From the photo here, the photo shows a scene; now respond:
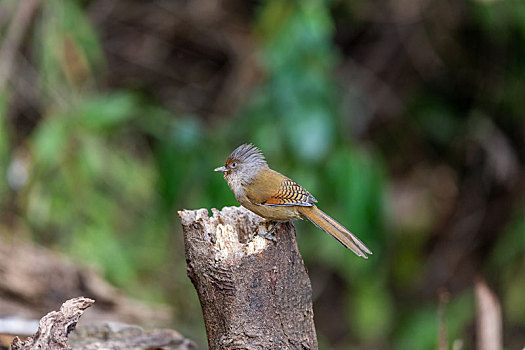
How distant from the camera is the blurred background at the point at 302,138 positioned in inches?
198

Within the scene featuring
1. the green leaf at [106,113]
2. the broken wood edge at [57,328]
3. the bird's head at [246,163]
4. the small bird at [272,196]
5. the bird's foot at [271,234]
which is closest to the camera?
the broken wood edge at [57,328]

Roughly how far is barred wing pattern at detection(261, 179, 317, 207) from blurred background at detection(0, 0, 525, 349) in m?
1.25

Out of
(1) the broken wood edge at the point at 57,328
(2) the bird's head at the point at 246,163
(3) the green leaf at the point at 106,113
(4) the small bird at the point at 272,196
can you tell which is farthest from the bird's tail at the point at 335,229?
(3) the green leaf at the point at 106,113

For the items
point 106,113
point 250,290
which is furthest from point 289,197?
point 106,113

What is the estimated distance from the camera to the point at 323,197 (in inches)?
206

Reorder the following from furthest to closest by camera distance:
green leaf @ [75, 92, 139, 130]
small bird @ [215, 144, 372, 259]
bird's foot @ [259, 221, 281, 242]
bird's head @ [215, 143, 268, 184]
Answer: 1. green leaf @ [75, 92, 139, 130]
2. bird's head @ [215, 143, 268, 184]
3. small bird @ [215, 144, 372, 259]
4. bird's foot @ [259, 221, 281, 242]

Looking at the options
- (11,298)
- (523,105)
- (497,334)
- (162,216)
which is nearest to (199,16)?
(162,216)

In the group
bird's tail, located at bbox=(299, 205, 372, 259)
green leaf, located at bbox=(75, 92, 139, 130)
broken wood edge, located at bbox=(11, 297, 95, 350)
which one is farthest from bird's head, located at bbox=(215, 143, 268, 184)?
green leaf, located at bbox=(75, 92, 139, 130)

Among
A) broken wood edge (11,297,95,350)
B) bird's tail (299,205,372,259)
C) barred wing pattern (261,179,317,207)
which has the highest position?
barred wing pattern (261,179,317,207)

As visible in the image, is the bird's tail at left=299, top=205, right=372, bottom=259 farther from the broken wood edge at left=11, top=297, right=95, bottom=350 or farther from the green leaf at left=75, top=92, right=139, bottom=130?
the green leaf at left=75, top=92, right=139, bottom=130

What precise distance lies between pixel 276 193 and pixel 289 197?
2.4 inches

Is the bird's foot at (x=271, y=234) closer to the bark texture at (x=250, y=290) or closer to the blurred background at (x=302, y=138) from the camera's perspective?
the bark texture at (x=250, y=290)

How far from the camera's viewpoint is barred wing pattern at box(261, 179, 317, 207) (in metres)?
3.04

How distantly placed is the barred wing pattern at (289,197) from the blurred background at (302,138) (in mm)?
1253
